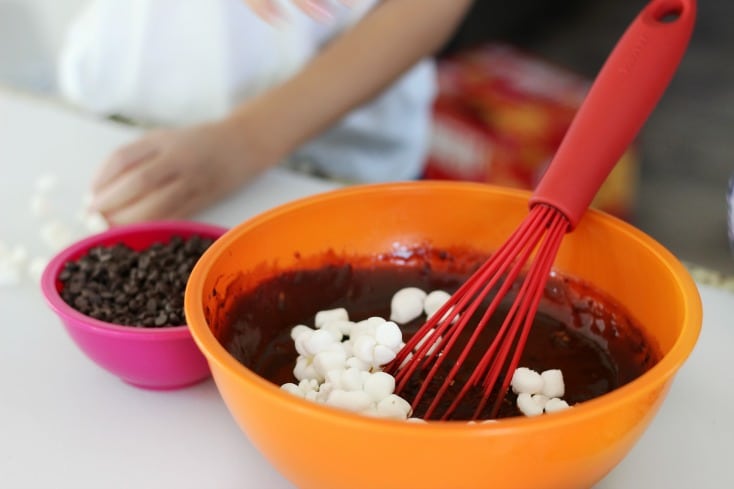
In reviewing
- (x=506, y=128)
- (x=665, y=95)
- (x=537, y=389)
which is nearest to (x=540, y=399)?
(x=537, y=389)

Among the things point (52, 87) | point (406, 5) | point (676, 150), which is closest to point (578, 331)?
point (406, 5)

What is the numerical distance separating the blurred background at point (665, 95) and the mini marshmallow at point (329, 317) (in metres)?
0.71

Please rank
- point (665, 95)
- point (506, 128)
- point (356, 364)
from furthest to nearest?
1. point (665, 95)
2. point (506, 128)
3. point (356, 364)

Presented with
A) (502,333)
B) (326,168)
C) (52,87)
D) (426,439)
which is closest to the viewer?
(426,439)

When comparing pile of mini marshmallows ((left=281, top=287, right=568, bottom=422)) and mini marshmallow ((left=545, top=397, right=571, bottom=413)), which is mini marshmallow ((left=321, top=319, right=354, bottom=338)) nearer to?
pile of mini marshmallows ((left=281, top=287, right=568, bottom=422))

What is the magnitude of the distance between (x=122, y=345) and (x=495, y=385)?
0.71ft

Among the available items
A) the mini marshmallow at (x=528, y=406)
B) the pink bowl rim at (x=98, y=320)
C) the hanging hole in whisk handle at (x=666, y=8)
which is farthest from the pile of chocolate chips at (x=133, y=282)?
the hanging hole in whisk handle at (x=666, y=8)

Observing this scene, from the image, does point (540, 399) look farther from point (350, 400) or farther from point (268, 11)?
point (268, 11)

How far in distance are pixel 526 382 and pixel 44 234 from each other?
44cm

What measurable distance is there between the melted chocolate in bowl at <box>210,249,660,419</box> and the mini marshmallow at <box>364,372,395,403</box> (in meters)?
0.02

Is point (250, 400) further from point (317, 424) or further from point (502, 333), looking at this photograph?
point (502, 333)

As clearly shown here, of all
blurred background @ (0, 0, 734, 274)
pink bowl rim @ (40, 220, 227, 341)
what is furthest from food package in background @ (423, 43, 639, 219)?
pink bowl rim @ (40, 220, 227, 341)

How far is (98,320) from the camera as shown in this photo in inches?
20.6

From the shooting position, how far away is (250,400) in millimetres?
392
